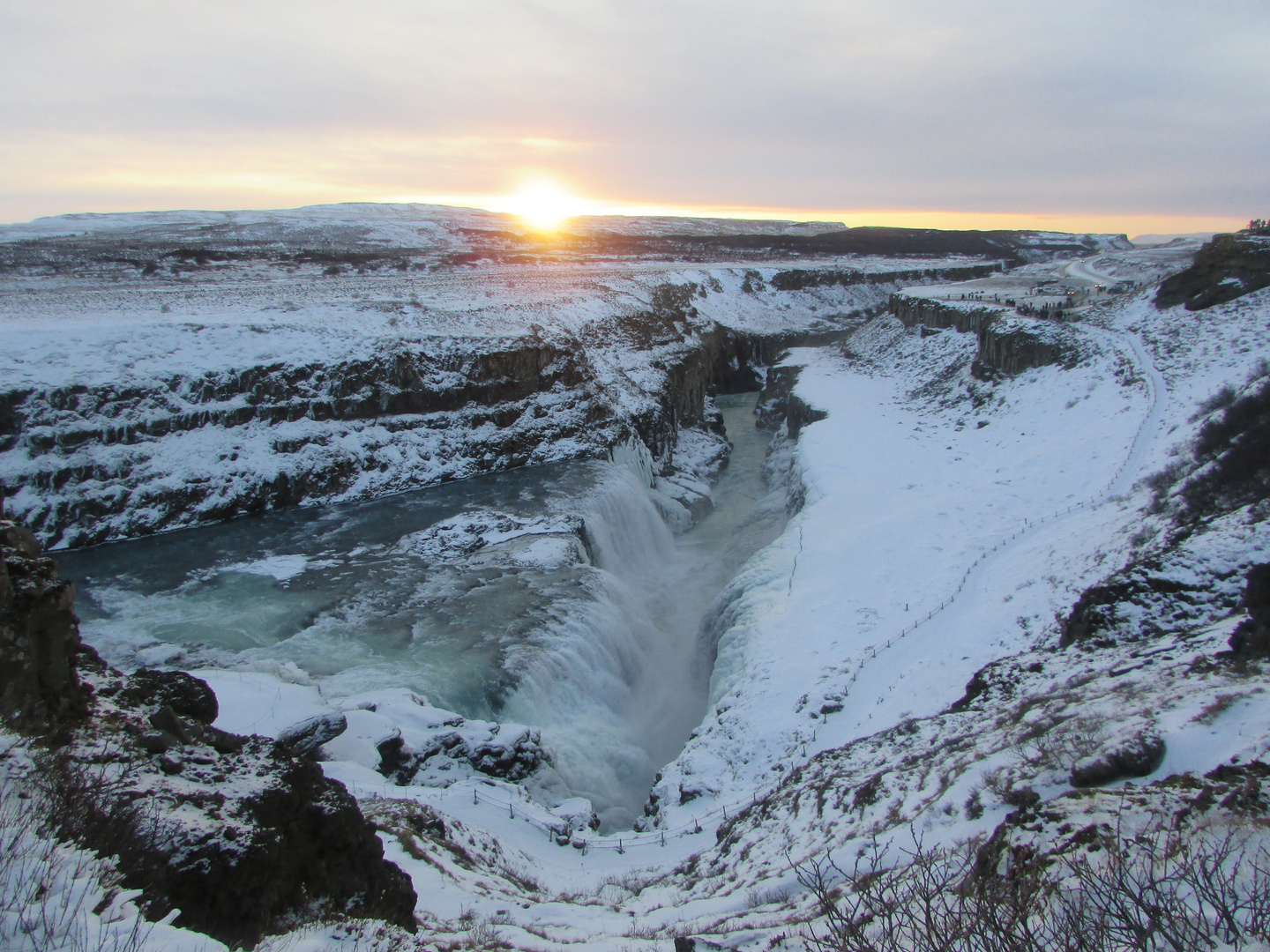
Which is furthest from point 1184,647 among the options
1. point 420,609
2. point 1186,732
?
point 420,609

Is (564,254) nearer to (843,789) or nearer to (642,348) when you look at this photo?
(642,348)

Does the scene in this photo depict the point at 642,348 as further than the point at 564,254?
No

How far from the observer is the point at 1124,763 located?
7.24 m

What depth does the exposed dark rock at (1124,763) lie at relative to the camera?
284 inches

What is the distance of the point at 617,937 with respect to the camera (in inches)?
314

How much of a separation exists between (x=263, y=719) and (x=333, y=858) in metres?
6.32

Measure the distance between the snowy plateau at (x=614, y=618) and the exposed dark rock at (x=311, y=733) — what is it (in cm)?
32

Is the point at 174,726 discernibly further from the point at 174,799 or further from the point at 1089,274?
the point at 1089,274

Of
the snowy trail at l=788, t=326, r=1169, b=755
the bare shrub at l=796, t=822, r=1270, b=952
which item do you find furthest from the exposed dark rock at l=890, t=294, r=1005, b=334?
the bare shrub at l=796, t=822, r=1270, b=952

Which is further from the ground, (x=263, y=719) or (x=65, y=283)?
(x=65, y=283)

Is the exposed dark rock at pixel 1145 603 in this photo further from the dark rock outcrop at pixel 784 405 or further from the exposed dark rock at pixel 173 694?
the dark rock outcrop at pixel 784 405

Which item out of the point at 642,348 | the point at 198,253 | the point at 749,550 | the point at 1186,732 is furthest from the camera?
the point at 198,253

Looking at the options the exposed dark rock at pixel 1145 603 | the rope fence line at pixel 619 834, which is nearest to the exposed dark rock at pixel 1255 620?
the exposed dark rock at pixel 1145 603

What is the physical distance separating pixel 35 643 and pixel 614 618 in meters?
15.8
